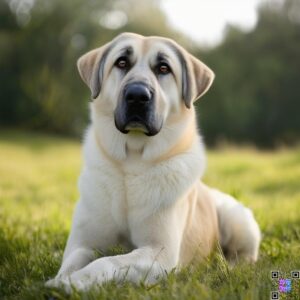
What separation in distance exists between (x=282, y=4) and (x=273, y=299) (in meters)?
29.7

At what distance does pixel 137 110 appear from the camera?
3363 millimetres

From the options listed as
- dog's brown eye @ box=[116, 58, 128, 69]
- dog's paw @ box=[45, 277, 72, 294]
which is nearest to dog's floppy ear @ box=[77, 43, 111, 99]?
dog's brown eye @ box=[116, 58, 128, 69]

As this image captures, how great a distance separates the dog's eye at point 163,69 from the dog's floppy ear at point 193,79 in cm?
15

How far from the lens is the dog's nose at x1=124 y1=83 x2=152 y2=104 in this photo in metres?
3.31

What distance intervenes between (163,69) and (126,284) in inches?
59.5

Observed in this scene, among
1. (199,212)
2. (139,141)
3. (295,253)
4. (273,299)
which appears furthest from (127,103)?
(295,253)

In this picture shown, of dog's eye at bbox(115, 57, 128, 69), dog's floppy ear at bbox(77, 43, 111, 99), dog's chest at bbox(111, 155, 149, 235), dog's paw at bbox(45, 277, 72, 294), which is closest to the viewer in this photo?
dog's paw at bbox(45, 277, 72, 294)

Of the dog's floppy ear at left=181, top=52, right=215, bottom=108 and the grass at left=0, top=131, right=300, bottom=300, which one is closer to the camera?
the grass at left=0, top=131, right=300, bottom=300

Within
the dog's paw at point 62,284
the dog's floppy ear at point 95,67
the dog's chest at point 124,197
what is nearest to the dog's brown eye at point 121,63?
the dog's floppy ear at point 95,67

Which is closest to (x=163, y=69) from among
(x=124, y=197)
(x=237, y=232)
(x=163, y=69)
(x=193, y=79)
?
(x=163, y=69)

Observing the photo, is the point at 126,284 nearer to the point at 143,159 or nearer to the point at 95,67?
the point at 143,159

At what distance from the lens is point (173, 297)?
2543 mm

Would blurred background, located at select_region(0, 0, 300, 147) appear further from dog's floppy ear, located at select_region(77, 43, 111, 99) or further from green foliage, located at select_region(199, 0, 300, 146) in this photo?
dog's floppy ear, located at select_region(77, 43, 111, 99)

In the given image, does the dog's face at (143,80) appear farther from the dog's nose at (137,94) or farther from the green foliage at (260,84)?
the green foliage at (260,84)
